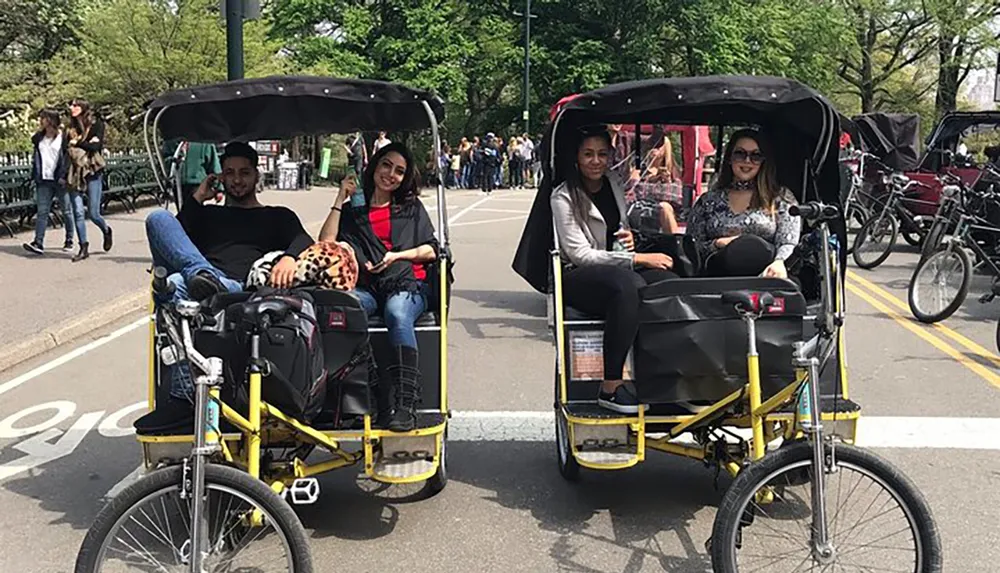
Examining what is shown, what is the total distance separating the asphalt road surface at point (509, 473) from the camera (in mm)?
4371

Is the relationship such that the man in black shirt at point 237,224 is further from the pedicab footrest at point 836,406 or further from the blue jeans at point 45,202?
the blue jeans at point 45,202

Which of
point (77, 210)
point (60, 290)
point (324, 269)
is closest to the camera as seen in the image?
point (324, 269)

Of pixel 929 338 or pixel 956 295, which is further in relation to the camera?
pixel 956 295

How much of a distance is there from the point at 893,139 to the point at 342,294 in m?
14.6

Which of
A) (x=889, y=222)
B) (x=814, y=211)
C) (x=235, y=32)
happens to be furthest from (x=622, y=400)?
(x=889, y=222)

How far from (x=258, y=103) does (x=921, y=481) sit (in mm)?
4082

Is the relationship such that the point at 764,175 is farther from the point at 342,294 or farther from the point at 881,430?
the point at 342,294

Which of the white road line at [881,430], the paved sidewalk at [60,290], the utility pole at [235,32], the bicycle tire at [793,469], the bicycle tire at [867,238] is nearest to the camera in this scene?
the bicycle tire at [793,469]

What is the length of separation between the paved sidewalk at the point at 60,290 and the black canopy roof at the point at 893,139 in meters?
11.8

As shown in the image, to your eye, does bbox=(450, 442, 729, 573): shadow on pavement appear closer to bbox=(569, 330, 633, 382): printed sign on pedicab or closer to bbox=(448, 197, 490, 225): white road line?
bbox=(569, 330, 633, 382): printed sign on pedicab

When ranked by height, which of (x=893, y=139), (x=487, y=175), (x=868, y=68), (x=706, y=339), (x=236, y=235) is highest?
(x=868, y=68)

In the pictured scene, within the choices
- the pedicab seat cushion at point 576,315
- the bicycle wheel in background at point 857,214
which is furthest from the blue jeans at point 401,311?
the bicycle wheel in background at point 857,214

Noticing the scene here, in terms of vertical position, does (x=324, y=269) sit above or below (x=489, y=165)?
below

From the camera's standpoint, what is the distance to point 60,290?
10.5 meters
